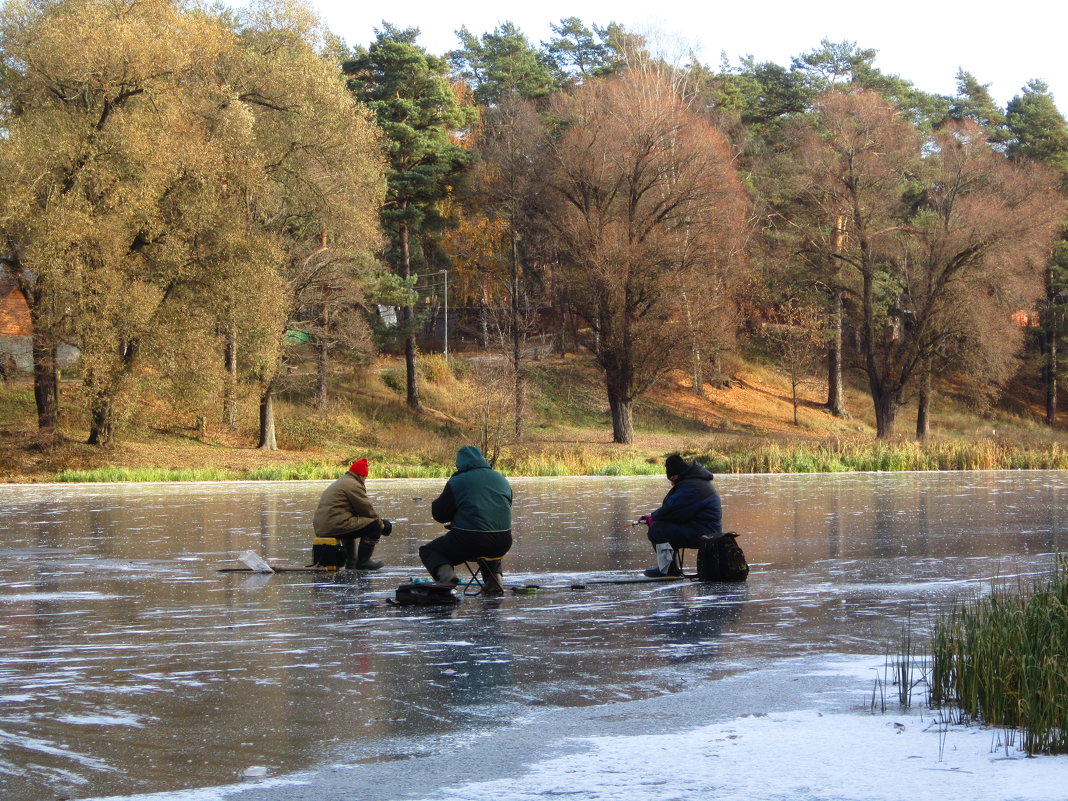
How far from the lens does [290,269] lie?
151ft

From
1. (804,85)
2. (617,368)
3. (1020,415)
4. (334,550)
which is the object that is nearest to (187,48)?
(617,368)

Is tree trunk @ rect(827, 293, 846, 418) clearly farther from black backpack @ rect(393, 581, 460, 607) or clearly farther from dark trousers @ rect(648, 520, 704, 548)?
black backpack @ rect(393, 581, 460, 607)

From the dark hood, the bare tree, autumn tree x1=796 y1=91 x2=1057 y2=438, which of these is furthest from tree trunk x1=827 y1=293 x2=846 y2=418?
the dark hood

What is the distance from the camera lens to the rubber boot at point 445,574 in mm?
11797

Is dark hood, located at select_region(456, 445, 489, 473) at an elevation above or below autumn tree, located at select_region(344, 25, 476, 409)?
below

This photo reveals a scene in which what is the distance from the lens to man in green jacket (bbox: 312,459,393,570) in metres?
14.5

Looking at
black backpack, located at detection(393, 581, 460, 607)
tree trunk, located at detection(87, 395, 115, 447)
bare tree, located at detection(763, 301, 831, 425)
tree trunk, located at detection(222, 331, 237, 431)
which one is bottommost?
black backpack, located at detection(393, 581, 460, 607)

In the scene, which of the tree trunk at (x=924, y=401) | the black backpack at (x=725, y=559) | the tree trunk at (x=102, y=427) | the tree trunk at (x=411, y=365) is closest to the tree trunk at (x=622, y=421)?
the tree trunk at (x=411, y=365)

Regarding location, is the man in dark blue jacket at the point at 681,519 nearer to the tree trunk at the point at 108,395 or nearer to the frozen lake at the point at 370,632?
the frozen lake at the point at 370,632

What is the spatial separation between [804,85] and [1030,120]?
46.0 ft

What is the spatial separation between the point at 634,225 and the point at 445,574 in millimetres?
40755

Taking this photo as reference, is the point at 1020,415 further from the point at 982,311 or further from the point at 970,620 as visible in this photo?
the point at 970,620

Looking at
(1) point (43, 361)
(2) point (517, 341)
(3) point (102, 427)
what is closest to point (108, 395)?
(1) point (43, 361)

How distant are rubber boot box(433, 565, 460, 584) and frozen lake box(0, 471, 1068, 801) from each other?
40 centimetres
